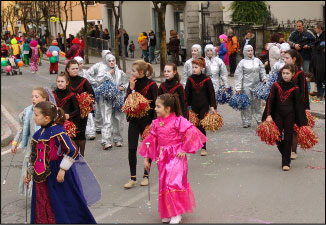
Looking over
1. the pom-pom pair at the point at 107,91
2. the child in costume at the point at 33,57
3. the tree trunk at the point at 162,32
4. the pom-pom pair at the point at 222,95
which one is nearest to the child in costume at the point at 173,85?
the pom-pom pair at the point at 107,91

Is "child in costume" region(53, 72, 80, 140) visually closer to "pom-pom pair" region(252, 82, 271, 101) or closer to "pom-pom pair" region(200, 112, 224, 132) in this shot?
"pom-pom pair" region(200, 112, 224, 132)

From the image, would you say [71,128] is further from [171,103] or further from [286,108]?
[286,108]

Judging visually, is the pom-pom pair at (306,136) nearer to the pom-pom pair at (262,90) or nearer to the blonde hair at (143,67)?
the blonde hair at (143,67)

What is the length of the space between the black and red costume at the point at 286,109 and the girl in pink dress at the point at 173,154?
8.18ft

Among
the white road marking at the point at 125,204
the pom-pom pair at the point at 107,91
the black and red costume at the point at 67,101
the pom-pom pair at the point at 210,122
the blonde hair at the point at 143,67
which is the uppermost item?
the blonde hair at the point at 143,67

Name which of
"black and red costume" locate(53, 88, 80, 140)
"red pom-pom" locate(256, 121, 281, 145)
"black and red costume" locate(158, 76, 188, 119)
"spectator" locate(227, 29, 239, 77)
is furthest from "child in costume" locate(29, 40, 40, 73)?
"red pom-pom" locate(256, 121, 281, 145)

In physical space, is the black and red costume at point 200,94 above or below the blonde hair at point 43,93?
below

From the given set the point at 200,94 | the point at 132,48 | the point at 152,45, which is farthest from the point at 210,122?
the point at 132,48

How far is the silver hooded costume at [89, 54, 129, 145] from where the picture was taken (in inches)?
465

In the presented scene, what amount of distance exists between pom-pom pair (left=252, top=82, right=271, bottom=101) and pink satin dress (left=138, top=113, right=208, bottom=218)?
5.26 metres

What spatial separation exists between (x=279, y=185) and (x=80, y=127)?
2.98 metres

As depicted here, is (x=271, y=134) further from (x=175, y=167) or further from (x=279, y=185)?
(x=175, y=167)

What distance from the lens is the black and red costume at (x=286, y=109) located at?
9.58 m

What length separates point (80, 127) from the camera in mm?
9523
